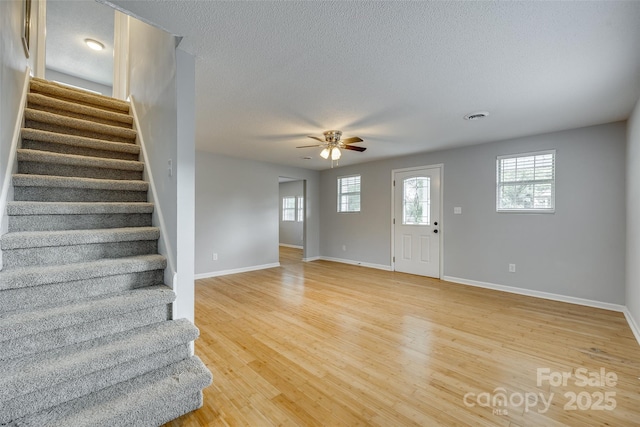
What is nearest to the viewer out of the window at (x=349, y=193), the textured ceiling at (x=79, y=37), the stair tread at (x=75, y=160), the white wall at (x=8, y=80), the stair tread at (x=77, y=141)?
the white wall at (x=8, y=80)

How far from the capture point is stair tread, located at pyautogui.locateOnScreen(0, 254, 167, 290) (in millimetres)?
1577

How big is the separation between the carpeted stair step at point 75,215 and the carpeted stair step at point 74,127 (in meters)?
1.03

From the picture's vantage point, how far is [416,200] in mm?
5453

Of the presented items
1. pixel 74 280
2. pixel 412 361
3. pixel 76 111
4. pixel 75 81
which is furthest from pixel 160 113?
pixel 75 81

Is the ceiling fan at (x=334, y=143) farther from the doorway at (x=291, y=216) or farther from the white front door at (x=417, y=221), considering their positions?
the doorway at (x=291, y=216)

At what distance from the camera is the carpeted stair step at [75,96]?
2891 millimetres

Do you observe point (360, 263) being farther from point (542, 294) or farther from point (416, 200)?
point (542, 294)

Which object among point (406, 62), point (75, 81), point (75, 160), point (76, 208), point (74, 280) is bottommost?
point (74, 280)

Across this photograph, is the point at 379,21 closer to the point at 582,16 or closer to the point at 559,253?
the point at 582,16

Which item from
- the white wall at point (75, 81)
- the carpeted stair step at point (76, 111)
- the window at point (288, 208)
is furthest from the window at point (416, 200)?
the white wall at point (75, 81)

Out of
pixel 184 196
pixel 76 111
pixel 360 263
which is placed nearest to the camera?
pixel 184 196

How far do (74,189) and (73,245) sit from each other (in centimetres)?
61

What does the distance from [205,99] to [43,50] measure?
278 centimetres

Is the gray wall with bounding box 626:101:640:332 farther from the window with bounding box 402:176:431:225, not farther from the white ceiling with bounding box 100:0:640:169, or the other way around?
the window with bounding box 402:176:431:225
